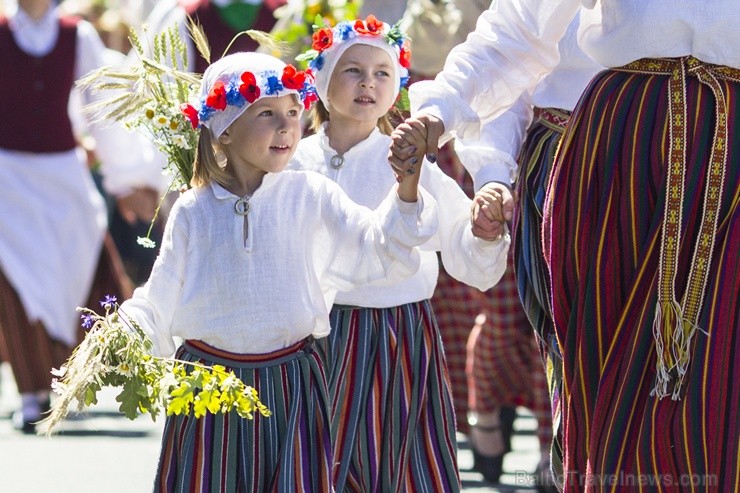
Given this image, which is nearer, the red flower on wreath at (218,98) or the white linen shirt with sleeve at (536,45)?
the white linen shirt with sleeve at (536,45)

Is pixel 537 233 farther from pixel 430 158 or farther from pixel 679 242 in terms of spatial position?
pixel 679 242

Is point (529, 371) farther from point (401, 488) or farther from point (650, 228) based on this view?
point (650, 228)

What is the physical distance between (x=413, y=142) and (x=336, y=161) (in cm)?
112

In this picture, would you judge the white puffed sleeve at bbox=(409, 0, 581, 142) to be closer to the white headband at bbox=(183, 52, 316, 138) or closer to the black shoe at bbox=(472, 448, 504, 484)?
the white headband at bbox=(183, 52, 316, 138)

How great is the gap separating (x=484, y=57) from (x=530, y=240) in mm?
495

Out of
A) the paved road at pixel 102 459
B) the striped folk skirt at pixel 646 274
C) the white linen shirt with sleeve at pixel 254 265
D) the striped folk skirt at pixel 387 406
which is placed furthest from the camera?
the paved road at pixel 102 459

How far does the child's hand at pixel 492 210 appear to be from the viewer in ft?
17.4

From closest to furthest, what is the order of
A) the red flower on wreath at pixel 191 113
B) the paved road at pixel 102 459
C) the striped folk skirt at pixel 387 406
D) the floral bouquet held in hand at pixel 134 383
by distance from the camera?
the floral bouquet held in hand at pixel 134 383, the red flower on wreath at pixel 191 113, the striped folk skirt at pixel 387 406, the paved road at pixel 102 459

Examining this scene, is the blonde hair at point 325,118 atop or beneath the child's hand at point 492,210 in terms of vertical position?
atop

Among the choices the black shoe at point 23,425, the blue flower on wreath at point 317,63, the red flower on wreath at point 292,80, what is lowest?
the black shoe at point 23,425

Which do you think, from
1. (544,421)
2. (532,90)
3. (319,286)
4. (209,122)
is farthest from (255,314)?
(544,421)

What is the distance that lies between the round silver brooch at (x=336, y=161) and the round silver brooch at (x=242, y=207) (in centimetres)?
Result: 66

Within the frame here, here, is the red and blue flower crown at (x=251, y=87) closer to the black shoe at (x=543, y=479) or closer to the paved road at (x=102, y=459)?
the black shoe at (x=543, y=479)

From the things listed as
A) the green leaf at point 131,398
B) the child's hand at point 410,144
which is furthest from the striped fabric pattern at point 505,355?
the green leaf at point 131,398
